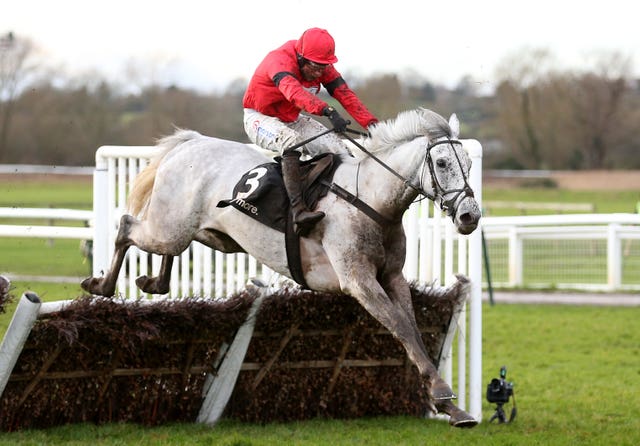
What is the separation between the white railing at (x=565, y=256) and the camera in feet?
45.3

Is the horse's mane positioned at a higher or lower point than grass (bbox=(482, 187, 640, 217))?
lower

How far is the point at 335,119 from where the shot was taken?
18.6 feet

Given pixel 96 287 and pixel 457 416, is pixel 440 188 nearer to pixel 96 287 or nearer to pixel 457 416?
pixel 457 416

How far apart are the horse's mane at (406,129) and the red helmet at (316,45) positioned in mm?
490

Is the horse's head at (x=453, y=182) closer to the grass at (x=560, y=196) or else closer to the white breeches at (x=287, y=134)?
the white breeches at (x=287, y=134)

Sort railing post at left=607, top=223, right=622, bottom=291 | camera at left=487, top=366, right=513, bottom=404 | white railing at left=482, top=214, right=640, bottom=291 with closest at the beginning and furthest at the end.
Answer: camera at left=487, top=366, right=513, bottom=404 → railing post at left=607, top=223, right=622, bottom=291 → white railing at left=482, top=214, right=640, bottom=291

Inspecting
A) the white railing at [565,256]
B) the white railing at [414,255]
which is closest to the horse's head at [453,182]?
the white railing at [414,255]

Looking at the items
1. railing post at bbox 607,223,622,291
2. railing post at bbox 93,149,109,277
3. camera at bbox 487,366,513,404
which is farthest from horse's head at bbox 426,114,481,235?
railing post at bbox 607,223,622,291

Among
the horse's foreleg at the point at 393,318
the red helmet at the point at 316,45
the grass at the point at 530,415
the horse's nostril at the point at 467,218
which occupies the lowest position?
the grass at the point at 530,415

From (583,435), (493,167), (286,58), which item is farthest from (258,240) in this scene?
(493,167)

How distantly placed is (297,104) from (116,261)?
165 centimetres

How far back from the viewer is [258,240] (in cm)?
594

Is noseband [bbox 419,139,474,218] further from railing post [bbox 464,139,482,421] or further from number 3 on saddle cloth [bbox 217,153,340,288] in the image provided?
railing post [bbox 464,139,482,421]

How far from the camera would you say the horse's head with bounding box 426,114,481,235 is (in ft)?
17.0
